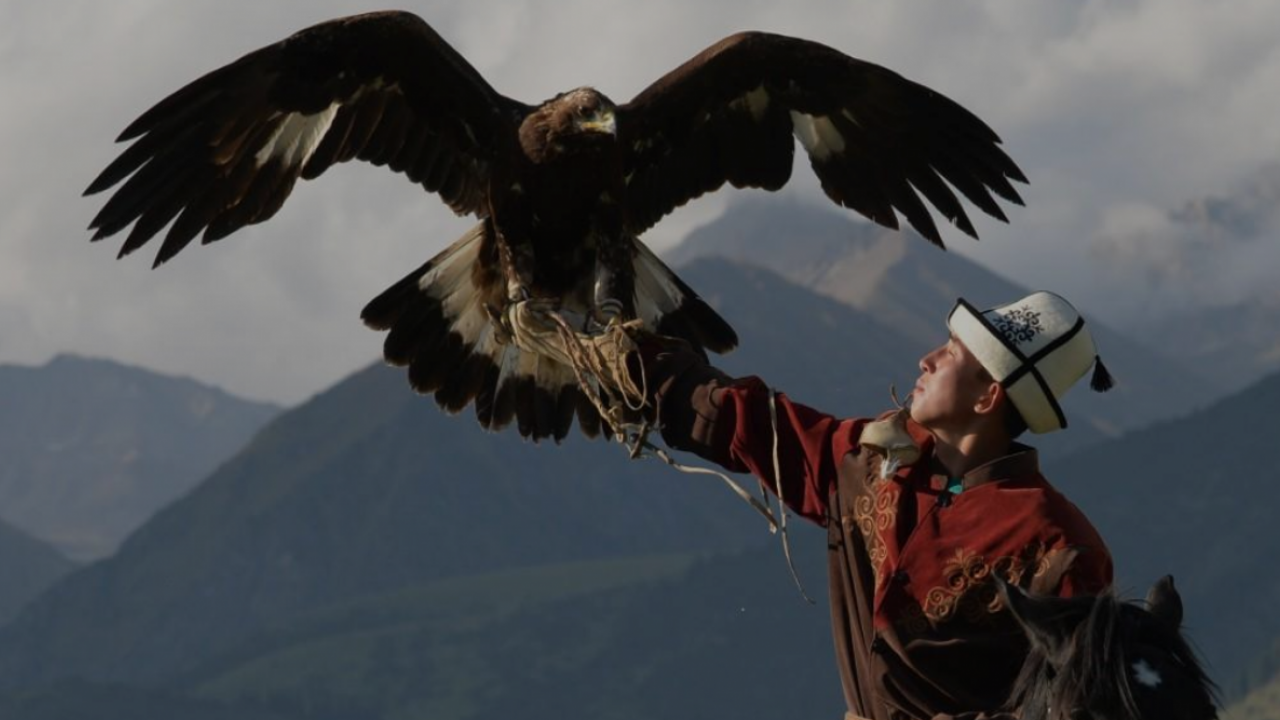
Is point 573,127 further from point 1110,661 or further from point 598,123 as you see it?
point 1110,661

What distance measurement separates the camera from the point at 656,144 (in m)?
9.58

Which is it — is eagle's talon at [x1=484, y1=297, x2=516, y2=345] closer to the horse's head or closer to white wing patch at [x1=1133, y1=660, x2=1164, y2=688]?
the horse's head

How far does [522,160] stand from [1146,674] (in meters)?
5.38

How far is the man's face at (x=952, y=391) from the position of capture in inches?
211

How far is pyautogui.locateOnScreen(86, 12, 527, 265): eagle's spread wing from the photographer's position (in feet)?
27.2

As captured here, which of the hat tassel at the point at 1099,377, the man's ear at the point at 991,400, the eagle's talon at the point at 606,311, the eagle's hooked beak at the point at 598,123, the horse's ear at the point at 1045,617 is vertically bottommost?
the horse's ear at the point at 1045,617

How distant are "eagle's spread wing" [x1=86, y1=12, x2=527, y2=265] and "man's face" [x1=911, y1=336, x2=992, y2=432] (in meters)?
3.59

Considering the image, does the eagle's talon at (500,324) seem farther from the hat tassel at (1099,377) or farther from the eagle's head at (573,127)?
the hat tassel at (1099,377)

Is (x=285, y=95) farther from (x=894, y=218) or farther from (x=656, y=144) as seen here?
(x=894, y=218)

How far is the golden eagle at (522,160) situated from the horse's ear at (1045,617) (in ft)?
13.4

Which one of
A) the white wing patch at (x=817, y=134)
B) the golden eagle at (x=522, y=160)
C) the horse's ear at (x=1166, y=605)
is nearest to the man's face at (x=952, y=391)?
the horse's ear at (x=1166, y=605)

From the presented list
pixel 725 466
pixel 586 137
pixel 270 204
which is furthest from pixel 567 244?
pixel 725 466

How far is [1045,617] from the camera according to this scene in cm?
416

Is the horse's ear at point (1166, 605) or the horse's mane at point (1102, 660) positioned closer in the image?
the horse's mane at point (1102, 660)
